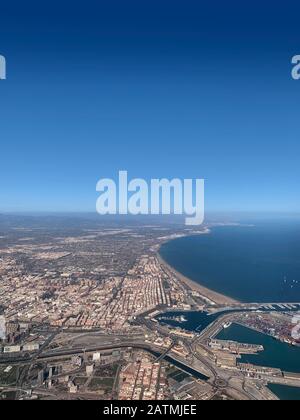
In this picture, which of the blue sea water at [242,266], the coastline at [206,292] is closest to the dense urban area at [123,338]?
the coastline at [206,292]

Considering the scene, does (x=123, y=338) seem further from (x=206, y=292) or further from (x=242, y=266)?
(x=242, y=266)

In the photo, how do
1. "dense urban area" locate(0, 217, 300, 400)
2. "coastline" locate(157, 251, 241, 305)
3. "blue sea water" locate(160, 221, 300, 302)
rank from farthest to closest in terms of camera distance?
1. "blue sea water" locate(160, 221, 300, 302)
2. "coastline" locate(157, 251, 241, 305)
3. "dense urban area" locate(0, 217, 300, 400)

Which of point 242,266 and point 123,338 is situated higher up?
point 123,338

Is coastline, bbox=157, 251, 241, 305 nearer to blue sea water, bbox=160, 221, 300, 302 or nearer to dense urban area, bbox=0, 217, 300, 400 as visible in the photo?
dense urban area, bbox=0, 217, 300, 400

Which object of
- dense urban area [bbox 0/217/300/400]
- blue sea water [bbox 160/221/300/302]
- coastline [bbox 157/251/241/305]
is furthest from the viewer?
blue sea water [bbox 160/221/300/302]

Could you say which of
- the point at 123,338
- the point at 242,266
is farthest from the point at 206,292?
the point at 242,266

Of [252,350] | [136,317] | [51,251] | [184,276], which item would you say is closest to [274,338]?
[252,350]

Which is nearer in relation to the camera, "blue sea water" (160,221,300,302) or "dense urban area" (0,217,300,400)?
"dense urban area" (0,217,300,400)

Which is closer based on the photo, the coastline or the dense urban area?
the dense urban area

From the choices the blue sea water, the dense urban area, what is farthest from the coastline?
the blue sea water
